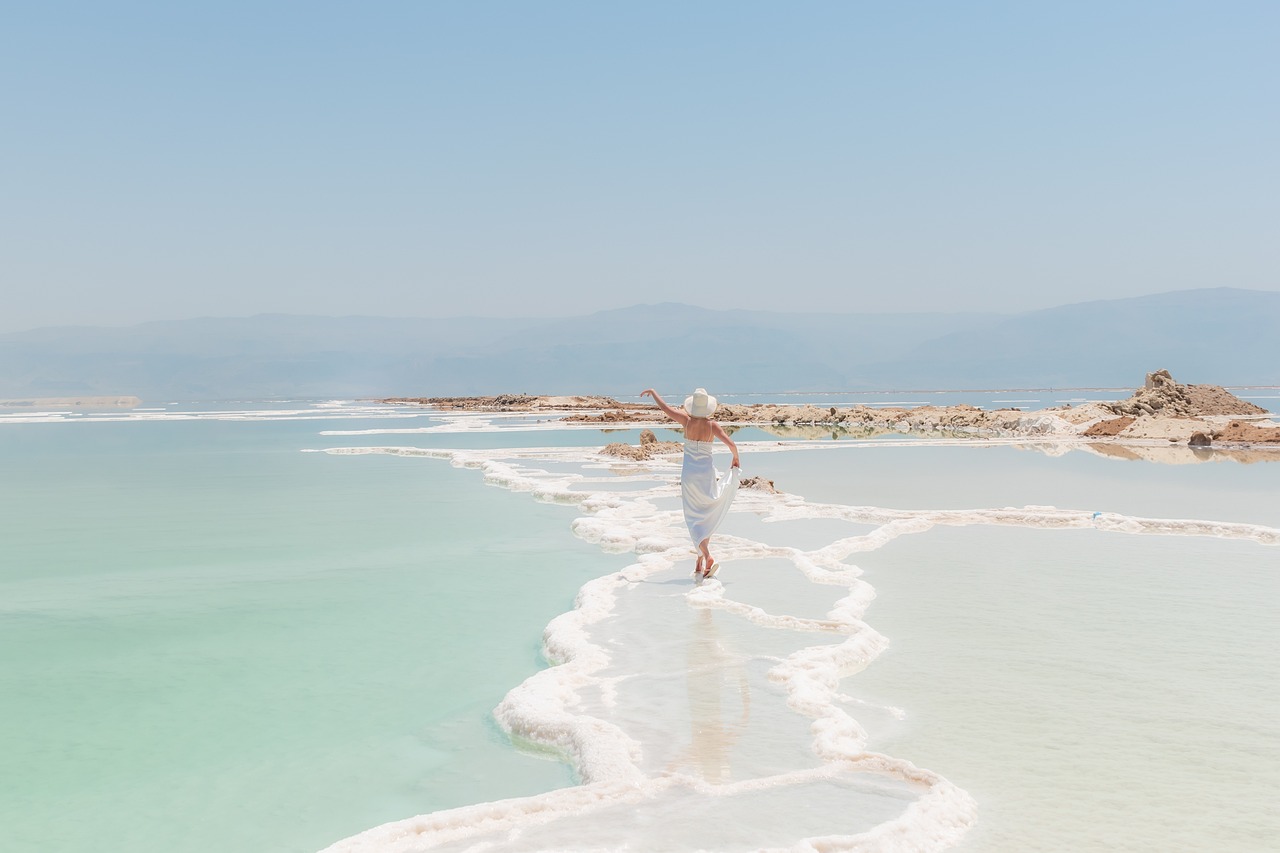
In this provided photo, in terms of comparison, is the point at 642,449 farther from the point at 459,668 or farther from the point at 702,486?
the point at 459,668

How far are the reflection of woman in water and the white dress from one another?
5.78 feet

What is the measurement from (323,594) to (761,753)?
17.8 ft

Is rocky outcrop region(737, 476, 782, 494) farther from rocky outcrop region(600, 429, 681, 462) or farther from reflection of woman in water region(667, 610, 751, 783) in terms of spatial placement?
reflection of woman in water region(667, 610, 751, 783)

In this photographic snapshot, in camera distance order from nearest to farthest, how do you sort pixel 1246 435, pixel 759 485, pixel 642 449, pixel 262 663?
pixel 262 663, pixel 759 485, pixel 642 449, pixel 1246 435

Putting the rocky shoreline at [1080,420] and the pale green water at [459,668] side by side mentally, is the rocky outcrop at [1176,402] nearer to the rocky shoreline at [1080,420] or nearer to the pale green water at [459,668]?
the rocky shoreline at [1080,420]

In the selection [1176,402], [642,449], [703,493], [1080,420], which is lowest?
[642,449]

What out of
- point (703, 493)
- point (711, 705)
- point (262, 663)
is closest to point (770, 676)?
point (711, 705)

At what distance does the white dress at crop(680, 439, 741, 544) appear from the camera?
30.3ft

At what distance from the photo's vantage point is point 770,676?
6.19m

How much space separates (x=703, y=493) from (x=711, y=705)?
3.73m

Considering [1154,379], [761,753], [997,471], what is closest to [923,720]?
[761,753]

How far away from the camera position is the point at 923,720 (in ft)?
17.5

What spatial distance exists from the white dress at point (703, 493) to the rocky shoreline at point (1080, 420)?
22.9m

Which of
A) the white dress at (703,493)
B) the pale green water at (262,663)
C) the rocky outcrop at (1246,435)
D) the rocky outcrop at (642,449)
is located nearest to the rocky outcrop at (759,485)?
the pale green water at (262,663)
